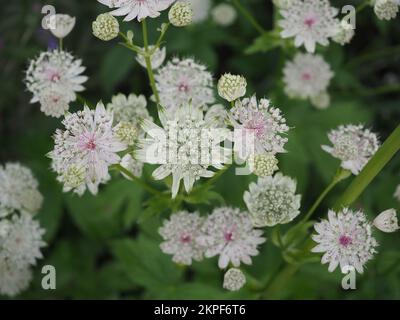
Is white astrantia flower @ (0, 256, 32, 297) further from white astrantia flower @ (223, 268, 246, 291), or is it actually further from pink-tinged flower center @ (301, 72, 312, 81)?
pink-tinged flower center @ (301, 72, 312, 81)

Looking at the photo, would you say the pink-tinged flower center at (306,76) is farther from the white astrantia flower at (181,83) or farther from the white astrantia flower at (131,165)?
the white astrantia flower at (131,165)

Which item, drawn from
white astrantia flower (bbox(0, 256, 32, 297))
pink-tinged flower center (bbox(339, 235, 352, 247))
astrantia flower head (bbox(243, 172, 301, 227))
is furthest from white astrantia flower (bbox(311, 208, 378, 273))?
white astrantia flower (bbox(0, 256, 32, 297))

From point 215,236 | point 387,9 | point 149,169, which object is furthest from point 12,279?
point 387,9

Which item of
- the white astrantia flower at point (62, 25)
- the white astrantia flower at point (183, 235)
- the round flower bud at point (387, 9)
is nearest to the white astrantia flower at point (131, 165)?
the white astrantia flower at point (183, 235)

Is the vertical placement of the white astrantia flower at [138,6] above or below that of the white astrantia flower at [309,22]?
below

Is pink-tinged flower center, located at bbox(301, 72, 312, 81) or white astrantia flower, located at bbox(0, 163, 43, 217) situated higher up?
pink-tinged flower center, located at bbox(301, 72, 312, 81)

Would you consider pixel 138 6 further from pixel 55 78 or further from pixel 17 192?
pixel 17 192
